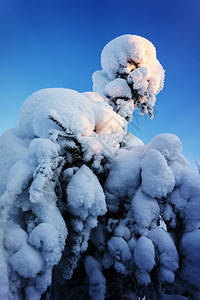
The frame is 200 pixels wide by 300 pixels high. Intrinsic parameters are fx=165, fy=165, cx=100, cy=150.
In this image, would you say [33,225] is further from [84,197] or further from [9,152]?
[9,152]

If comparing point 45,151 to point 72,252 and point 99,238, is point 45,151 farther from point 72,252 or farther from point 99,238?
point 99,238

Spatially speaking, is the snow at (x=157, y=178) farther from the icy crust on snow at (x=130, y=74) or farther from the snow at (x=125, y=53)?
the snow at (x=125, y=53)

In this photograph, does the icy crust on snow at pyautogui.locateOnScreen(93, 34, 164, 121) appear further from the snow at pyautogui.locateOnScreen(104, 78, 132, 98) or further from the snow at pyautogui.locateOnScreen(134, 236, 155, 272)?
the snow at pyautogui.locateOnScreen(134, 236, 155, 272)

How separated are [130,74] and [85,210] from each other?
5.80 m

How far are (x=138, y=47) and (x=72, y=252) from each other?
7.04 metres

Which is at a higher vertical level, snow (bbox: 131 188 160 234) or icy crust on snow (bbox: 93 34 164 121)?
icy crust on snow (bbox: 93 34 164 121)

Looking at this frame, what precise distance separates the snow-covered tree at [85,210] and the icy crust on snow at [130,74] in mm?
2711

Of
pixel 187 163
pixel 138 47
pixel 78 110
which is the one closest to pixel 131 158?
pixel 187 163

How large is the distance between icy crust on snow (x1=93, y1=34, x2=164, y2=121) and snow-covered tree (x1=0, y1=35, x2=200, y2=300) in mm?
2711

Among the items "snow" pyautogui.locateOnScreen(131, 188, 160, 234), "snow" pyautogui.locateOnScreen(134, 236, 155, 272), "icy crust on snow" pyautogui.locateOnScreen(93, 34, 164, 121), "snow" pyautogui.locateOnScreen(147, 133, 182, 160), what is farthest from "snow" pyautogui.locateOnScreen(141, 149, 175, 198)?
"icy crust on snow" pyautogui.locateOnScreen(93, 34, 164, 121)

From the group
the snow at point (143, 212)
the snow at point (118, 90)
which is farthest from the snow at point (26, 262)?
A: the snow at point (118, 90)

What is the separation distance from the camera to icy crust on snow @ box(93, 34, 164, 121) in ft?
20.6

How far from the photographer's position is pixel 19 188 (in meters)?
2.16

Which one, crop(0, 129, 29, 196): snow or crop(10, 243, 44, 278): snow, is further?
crop(0, 129, 29, 196): snow
